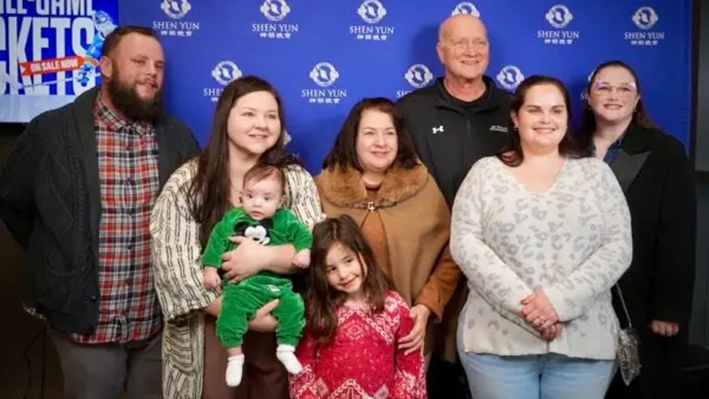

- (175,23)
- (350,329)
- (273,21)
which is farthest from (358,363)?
(175,23)

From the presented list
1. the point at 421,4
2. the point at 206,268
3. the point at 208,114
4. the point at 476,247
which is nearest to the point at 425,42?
the point at 421,4

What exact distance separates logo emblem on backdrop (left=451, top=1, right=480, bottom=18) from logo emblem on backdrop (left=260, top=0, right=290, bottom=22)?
2.62 feet

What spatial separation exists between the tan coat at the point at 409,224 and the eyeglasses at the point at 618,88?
866mm

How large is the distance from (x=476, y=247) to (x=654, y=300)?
111 centimetres

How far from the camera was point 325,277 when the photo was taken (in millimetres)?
Result: 2371

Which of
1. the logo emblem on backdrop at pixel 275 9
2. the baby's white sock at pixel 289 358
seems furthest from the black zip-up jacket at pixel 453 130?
the baby's white sock at pixel 289 358

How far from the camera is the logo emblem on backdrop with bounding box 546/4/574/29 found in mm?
3529

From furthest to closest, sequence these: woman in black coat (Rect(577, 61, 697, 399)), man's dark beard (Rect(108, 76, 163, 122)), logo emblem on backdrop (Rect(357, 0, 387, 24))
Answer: logo emblem on backdrop (Rect(357, 0, 387, 24)), woman in black coat (Rect(577, 61, 697, 399)), man's dark beard (Rect(108, 76, 163, 122))

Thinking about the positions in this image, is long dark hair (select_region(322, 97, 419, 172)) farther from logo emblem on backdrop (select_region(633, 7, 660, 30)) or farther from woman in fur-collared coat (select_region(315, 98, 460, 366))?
logo emblem on backdrop (select_region(633, 7, 660, 30))

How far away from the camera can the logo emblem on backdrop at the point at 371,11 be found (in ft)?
11.4

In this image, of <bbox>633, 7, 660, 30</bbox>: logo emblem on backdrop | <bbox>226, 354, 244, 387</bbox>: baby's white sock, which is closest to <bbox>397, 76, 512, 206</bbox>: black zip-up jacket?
<bbox>633, 7, 660, 30</bbox>: logo emblem on backdrop

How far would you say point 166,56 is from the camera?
345 cm

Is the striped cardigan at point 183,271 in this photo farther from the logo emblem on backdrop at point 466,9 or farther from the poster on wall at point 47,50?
the logo emblem on backdrop at point 466,9

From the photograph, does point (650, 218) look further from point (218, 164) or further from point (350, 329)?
point (218, 164)
